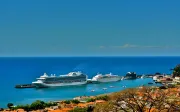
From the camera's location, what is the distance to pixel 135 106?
1739 cm

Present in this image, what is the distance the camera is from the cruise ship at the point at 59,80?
8672 cm

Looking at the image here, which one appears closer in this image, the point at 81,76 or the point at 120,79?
the point at 81,76

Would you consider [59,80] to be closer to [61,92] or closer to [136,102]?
[61,92]

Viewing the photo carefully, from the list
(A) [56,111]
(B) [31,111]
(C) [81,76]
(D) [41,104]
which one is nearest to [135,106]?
(A) [56,111]

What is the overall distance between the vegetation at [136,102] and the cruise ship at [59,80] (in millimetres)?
70202

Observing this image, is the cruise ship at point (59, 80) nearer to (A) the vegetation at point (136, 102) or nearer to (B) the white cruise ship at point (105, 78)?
(B) the white cruise ship at point (105, 78)

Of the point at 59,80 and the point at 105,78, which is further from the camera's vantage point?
the point at 105,78

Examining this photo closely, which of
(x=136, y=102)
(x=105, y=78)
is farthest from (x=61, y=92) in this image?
(x=136, y=102)

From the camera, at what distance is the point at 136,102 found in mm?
→ 17312

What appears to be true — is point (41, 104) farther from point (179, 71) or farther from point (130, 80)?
point (130, 80)

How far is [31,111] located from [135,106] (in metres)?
21.9

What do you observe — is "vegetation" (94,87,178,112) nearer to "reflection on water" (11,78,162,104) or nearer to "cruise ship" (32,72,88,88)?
"reflection on water" (11,78,162,104)

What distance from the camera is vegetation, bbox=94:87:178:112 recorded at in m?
16.8

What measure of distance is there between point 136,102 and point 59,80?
72946mm
